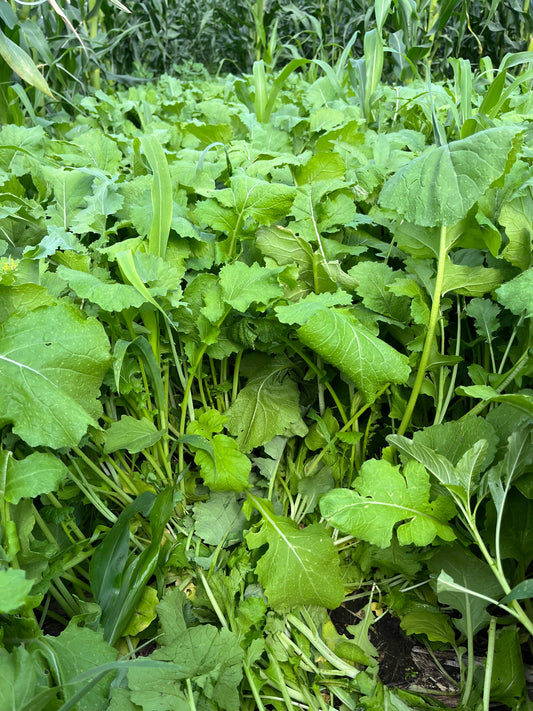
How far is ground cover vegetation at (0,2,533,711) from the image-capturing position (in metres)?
0.85

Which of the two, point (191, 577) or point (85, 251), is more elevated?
point (85, 251)

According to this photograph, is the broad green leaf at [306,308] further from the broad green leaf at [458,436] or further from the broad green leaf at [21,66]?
the broad green leaf at [21,66]

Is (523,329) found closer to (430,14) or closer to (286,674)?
(286,674)

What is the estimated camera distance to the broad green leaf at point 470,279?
1.04 m

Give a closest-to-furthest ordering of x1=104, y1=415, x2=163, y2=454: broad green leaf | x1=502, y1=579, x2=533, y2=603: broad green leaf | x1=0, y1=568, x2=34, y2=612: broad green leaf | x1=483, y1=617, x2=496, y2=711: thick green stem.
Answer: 1. x1=0, y1=568, x2=34, y2=612: broad green leaf
2. x1=502, y1=579, x2=533, y2=603: broad green leaf
3. x1=483, y1=617, x2=496, y2=711: thick green stem
4. x1=104, y1=415, x2=163, y2=454: broad green leaf

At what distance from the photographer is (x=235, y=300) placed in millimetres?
979

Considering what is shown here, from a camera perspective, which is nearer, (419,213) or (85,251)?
(419,213)

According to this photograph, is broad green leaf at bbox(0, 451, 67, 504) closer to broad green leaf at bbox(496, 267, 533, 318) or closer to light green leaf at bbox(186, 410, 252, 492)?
light green leaf at bbox(186, 410, 252, 492)

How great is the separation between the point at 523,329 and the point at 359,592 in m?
0.64

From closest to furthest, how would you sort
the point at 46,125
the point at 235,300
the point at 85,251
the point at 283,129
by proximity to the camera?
the point at 235,300 < the point at 85,251 < the point at 283,129 < the point at 46,125

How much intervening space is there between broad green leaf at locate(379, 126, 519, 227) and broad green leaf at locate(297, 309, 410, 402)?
219 mm

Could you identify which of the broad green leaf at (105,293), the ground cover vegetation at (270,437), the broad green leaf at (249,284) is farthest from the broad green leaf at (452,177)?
the broad green leaf at (105,293)

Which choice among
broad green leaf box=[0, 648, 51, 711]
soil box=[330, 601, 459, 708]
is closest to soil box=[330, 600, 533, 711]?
soil box=[330, 601, 459, 708]

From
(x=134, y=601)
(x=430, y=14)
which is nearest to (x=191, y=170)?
(x=134, y=601)
